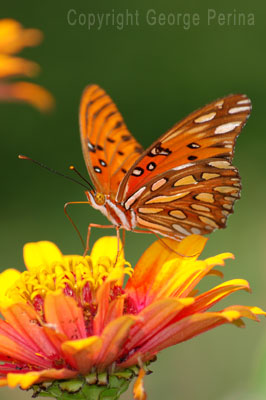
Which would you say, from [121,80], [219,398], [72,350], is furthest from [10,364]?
[121,80]

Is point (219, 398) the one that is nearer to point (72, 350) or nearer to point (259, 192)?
point (72, 350)

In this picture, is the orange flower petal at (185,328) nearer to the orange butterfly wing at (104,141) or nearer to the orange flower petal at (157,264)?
the orange flower petal at (157,264)

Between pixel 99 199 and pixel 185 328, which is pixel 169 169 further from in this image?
pixel 185 328

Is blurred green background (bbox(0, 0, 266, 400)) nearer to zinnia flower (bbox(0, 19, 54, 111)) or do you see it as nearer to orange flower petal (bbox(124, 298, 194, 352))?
zinnia flower (bbox(0, 19, 54, 111))

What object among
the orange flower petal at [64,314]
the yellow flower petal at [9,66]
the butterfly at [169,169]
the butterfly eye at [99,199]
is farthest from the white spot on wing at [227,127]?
the yellow flower petal at [9,66]

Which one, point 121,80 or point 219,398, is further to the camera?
point 121,80

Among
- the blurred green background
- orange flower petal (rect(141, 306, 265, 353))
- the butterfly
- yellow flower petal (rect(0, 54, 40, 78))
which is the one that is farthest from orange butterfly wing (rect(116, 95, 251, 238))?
the blurred green background

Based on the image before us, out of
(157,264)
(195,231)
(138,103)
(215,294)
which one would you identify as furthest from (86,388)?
(138,103)
